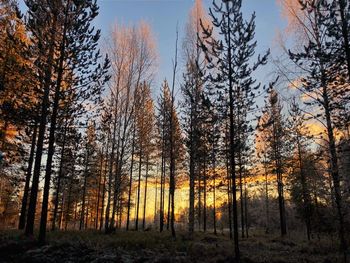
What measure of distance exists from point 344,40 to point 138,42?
1381cm

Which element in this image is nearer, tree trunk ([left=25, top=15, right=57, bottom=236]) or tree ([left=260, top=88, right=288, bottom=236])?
tree trunk ([left=25, top=15, right=57, bottom=236])

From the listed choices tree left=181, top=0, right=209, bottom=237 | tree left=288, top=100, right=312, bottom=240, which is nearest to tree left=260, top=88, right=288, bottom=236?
tree left=288, top=100, right=312, bottom=240

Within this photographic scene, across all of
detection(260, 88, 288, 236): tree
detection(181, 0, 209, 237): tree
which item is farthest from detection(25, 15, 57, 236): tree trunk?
detection(260, 88, 288, 236): tree

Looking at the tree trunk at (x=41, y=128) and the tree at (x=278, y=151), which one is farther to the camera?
the tree at (x=278, y=151)

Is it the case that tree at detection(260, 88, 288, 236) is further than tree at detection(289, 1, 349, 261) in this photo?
Yes

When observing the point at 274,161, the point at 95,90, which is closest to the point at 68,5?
the point at 95,90

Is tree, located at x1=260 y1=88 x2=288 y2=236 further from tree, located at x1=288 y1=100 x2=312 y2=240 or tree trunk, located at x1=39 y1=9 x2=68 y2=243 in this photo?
tree trunk, located at x1=39 y1=9 x2=68 y2=243

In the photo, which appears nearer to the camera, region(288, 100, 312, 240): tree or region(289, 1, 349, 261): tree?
region(289, 1, 349, 261): tree

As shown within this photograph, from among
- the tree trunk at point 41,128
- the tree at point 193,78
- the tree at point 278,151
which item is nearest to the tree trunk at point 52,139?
the tree trunk at point 41,128

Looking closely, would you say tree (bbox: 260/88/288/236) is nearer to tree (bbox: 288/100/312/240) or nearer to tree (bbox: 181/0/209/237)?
tree (bbox: 288/100/312/240)

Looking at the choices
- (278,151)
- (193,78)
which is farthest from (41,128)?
(278,151)

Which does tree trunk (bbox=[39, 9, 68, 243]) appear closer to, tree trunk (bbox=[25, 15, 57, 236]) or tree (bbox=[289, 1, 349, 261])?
tree trunk (bbox=[25, 15, 57, 236])

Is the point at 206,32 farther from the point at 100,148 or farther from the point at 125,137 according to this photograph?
the point at 100,148

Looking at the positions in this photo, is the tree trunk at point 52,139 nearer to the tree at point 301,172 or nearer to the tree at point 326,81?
the tree at point 326,81
